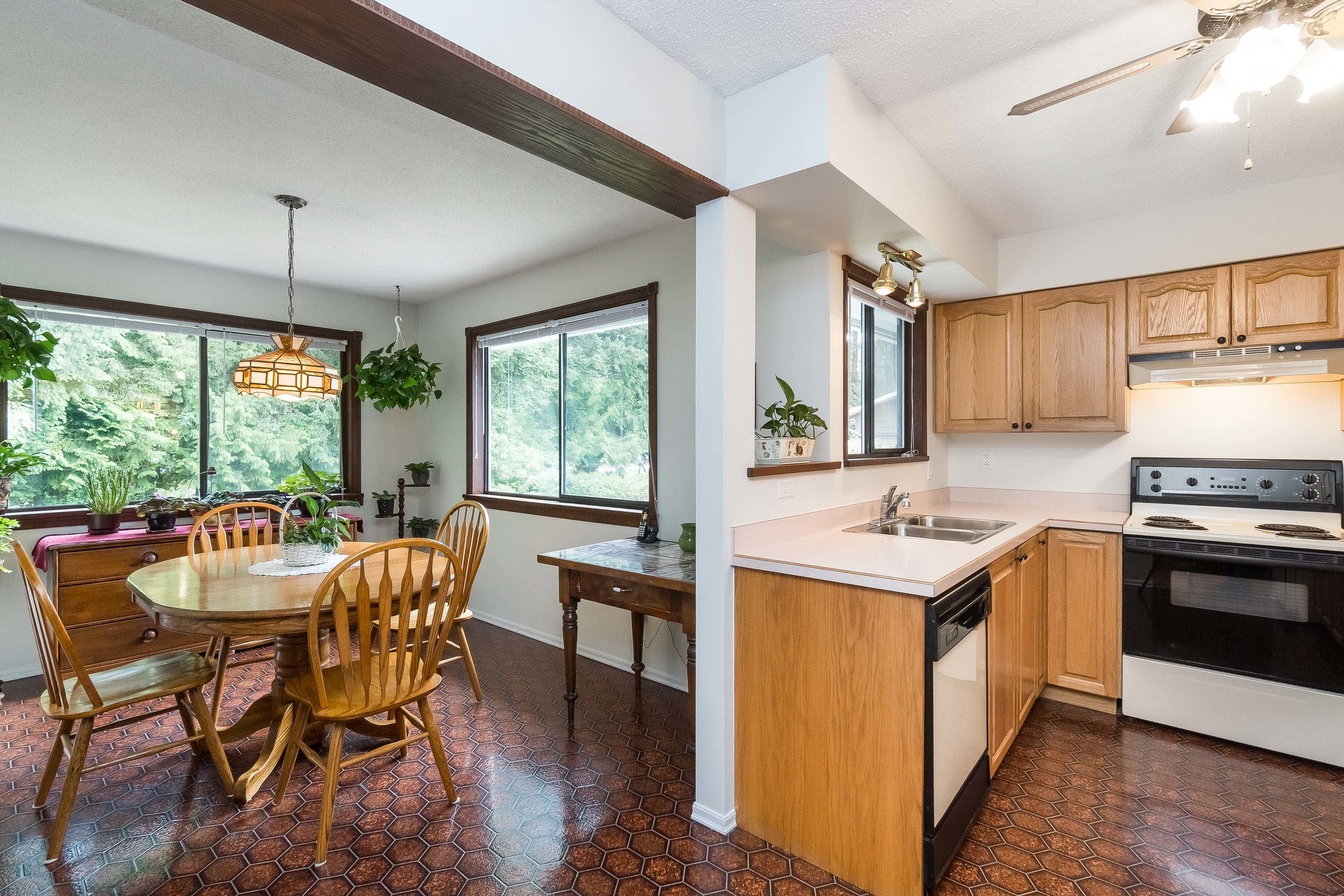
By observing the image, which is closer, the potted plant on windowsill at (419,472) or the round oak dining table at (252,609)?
the round oak dining table at (252,609)

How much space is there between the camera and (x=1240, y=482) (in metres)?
3.06

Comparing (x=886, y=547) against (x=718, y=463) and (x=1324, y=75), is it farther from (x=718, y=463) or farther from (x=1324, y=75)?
(x=1324, y=75)

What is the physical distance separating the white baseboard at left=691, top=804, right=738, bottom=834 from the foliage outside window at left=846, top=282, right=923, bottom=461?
1473 millimetres

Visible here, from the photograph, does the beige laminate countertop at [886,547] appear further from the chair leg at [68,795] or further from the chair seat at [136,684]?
the chair leg at [68,795]

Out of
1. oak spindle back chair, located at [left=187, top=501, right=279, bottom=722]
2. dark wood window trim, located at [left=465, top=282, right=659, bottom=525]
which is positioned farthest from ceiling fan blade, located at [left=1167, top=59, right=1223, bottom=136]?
oak spindle back chair, located at [left=187, top=501, right=279, bottom=722]

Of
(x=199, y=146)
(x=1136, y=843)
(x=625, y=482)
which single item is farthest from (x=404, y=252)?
(x=1136, y=843)

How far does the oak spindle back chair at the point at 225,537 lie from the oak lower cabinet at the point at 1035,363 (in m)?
3.70

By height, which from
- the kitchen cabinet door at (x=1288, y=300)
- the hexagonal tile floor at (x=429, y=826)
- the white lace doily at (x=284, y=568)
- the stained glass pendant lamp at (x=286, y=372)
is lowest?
the hexagonal tile floor at (x=429, y=826)

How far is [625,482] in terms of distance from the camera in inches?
146

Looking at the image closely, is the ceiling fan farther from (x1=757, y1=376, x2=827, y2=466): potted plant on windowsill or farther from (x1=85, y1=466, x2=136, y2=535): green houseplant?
(x1=85, y1=466, x2=136, y2=535): green houseplant

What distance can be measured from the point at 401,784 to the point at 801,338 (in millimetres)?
2334

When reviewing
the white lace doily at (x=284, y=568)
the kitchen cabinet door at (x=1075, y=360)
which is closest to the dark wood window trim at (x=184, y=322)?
the white lace doily at (x=284, y=568)

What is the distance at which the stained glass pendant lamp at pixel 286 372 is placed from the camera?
2.87 m

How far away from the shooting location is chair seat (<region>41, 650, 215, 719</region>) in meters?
1.99
